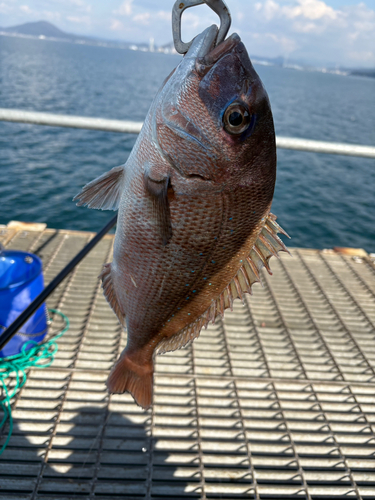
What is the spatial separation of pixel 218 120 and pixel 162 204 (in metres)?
0.36

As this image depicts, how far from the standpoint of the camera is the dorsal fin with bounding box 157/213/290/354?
1.42 metres

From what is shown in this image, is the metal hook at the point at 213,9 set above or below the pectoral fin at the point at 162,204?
above

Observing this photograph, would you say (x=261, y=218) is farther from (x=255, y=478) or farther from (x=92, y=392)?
(x=92, y=392)

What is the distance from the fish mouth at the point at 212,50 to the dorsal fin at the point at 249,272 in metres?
0.58

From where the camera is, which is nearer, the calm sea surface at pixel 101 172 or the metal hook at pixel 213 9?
the metal hook at pixel 213 9

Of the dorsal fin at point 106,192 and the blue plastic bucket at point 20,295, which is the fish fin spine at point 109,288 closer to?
the dorsal fin at point 106,192

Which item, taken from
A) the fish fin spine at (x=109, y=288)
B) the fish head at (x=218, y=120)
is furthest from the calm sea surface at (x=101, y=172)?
the fish head at (x=218, y=120)

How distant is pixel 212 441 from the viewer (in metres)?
2.67

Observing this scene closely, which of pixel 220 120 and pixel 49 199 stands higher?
pixel 220 120

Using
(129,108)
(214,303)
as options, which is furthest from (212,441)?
(129,108)

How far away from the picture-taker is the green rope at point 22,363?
2789mm

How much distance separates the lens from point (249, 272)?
1.46 m

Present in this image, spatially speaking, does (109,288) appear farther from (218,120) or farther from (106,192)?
(218,120)

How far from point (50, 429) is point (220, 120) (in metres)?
2.44
